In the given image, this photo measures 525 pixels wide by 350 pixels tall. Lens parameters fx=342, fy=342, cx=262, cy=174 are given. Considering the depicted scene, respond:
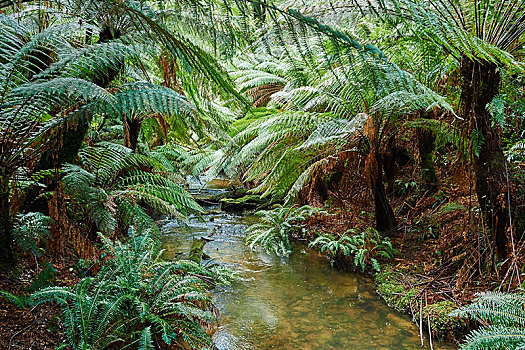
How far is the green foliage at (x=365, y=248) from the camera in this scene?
119 inches

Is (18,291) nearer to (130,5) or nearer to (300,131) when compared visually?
(130,5)

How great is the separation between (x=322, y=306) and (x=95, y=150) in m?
2.20

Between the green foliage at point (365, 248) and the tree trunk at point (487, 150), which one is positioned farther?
the green foliage at point (365, 248)

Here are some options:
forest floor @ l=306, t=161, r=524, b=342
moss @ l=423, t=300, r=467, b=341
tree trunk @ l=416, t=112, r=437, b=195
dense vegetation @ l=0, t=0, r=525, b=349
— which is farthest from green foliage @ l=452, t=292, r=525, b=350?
tree trunk @ l=416, t=112, r=437, b=195

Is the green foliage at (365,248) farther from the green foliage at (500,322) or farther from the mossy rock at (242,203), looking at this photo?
the mossy rock at (242,203)

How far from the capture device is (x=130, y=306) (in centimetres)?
175

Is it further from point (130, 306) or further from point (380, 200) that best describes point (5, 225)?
point (380, 200)

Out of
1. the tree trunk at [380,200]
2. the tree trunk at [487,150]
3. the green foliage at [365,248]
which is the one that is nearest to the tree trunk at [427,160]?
the tree trunk at [380,200]

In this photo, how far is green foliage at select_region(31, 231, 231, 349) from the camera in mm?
1494

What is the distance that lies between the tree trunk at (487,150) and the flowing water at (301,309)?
0.82 meters

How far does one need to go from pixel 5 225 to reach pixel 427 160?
→ 3.63m

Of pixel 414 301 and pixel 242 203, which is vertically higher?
pixel 242 203

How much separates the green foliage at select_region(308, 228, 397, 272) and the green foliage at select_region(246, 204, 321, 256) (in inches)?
20.1

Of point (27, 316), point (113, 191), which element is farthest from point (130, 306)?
point (113, 191)
